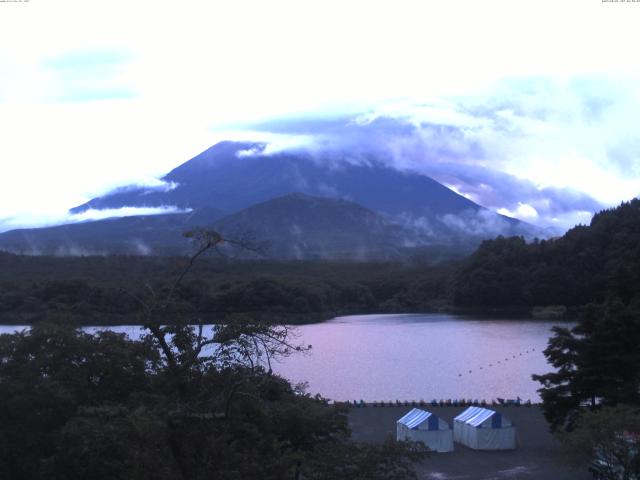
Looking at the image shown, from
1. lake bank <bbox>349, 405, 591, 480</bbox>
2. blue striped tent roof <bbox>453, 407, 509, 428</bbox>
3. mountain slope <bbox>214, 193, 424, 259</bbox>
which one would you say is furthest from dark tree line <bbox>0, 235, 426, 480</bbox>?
mountain slope <bbox>214, 193, 424, 259</bbox>

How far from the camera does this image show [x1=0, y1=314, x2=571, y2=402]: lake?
26750mm

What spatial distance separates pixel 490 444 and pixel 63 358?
930 centimetres

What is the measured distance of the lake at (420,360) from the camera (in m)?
26.8

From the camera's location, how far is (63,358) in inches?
430

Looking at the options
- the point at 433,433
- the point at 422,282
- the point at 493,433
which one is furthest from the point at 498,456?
the point at 422,282

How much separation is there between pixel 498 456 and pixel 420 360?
684 inches

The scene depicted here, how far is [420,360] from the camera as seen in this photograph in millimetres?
33844

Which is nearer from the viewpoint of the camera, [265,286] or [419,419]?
[419,419]

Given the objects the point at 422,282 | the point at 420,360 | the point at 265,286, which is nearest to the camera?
the point at 420,360

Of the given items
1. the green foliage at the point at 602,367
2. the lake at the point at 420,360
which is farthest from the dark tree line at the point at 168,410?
the lake at the point at 420,360

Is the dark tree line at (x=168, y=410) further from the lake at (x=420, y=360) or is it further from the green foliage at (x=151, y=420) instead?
the lake at (x=420, y=360)

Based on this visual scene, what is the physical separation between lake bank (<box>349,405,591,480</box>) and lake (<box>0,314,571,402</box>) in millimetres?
4397

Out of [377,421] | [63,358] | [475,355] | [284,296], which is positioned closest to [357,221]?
[284,296]

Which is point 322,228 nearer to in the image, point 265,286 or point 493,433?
point 265,286
